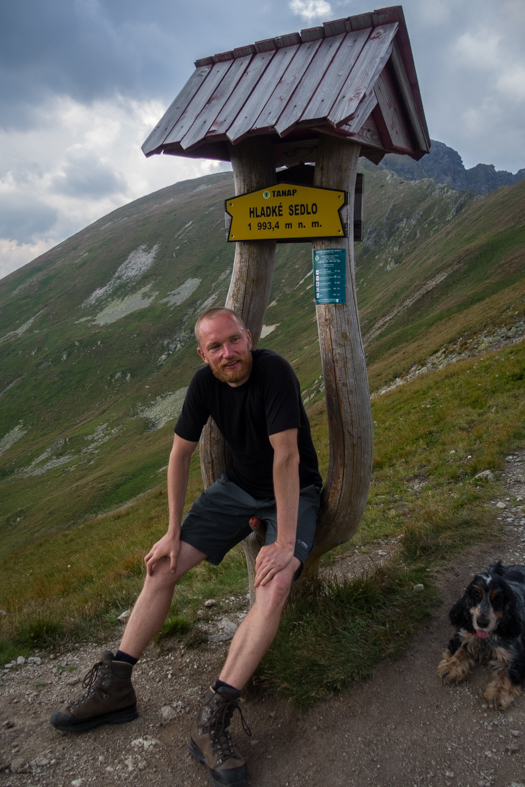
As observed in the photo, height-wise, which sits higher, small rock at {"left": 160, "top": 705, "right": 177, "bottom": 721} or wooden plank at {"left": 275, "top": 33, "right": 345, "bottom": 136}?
wooden plank at {"left": 275, "top": 33, "right": 345, "bottom": 136}

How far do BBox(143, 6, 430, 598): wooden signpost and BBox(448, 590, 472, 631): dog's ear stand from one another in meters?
1.16

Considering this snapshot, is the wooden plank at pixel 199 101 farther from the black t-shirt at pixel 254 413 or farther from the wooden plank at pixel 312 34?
the black t-shirt at pixel 254 413

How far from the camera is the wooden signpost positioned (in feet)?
13.9

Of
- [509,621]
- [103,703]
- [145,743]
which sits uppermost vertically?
[103,703]

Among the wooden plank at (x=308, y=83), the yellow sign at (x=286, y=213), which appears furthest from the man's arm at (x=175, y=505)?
the wooden plank at (x=308, y=83)

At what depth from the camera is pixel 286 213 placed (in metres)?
4.57

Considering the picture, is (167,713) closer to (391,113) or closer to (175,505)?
(175,505)

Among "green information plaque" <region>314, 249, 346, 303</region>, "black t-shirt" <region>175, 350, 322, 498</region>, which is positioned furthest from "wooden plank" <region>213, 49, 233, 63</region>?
"black t-shirt" <region>175, 350, 322, 498</region>

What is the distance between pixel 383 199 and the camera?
124 m

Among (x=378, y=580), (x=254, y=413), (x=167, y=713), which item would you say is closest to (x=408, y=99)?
(x=254, y=413)

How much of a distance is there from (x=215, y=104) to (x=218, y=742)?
530 centimetres

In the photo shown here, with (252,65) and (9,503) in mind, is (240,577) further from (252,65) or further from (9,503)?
(9,503)

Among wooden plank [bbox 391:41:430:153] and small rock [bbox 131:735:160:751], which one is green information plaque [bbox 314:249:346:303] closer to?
wooden plank [bbox 391:41:430:153]

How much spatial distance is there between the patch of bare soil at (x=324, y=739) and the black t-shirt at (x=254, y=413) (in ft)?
5.79
